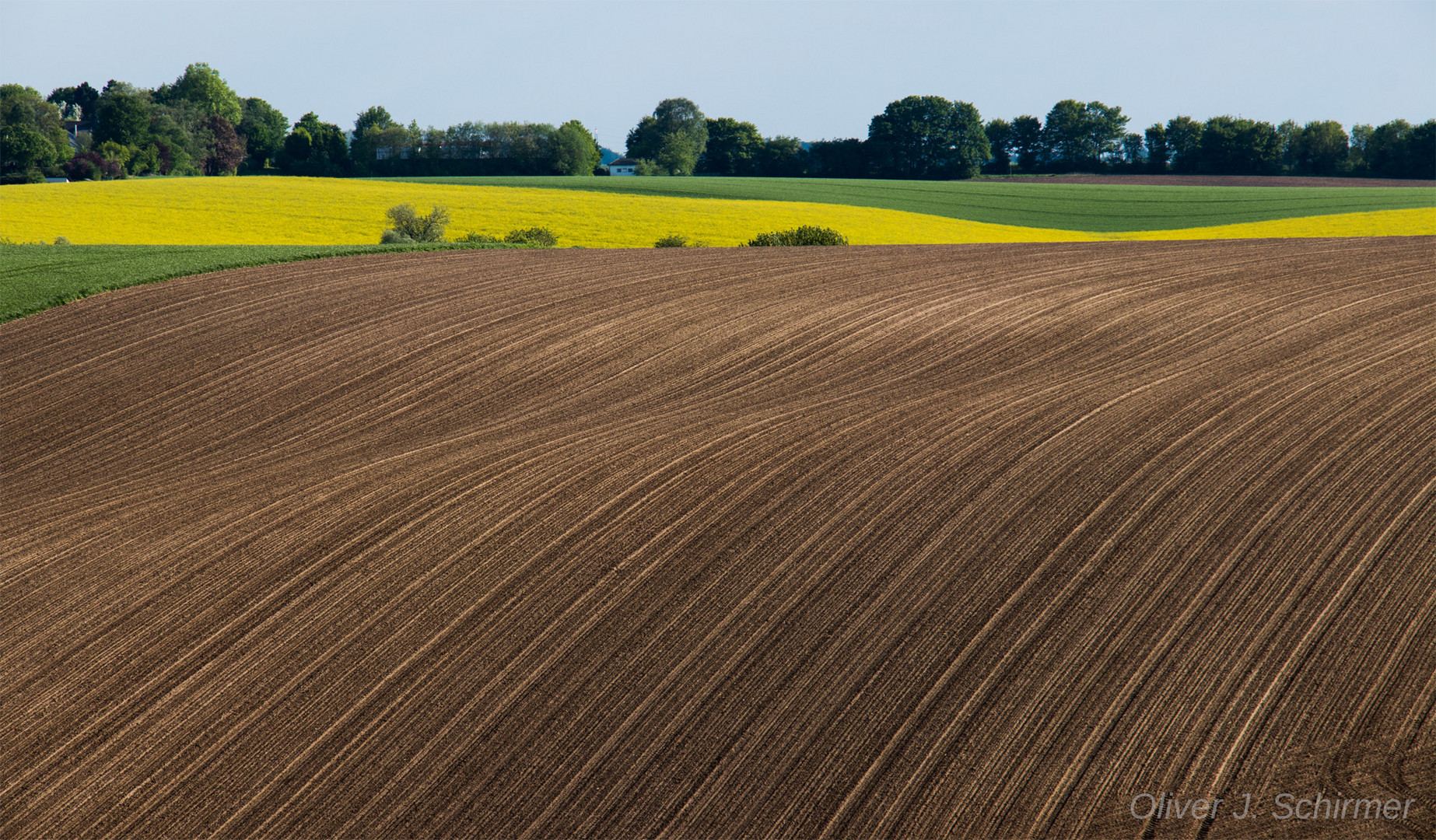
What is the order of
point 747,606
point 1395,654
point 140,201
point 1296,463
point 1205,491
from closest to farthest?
point 1395,654, point 747,606, point 1205,491, point 1296,463, point 140,201

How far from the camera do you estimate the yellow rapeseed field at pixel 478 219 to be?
43844mm

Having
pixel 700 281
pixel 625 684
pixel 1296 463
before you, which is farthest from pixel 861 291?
pixel 625 684

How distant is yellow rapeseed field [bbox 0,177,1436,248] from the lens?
4384 centimetres

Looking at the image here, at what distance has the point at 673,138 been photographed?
325 feet

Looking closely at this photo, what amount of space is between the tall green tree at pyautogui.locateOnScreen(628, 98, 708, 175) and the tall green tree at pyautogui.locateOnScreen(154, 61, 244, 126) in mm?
50775

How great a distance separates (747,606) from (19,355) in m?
16.1

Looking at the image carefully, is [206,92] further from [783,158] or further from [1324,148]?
[1324,148]

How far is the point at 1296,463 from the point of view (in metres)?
13.2

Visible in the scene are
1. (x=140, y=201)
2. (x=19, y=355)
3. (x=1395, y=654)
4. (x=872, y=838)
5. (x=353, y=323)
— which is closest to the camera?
(x=872, y=838)

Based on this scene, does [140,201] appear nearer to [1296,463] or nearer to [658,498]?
[658,498]

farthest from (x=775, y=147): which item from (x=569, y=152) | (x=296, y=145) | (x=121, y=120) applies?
→ (x=121, y=120)

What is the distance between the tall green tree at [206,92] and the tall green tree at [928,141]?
7863cm
